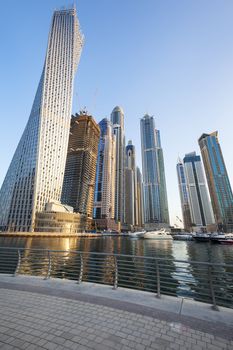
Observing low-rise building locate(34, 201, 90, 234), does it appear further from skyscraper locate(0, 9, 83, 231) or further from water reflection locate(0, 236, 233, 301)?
water reflection locate(0, 236, 233, 301)

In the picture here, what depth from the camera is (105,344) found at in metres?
3.86

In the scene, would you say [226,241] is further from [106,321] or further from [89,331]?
[89,331]

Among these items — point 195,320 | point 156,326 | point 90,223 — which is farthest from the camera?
point 90,223

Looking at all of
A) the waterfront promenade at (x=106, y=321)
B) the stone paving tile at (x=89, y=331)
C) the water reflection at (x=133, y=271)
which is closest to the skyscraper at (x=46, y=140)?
the water reflection at (x=133, y=271)

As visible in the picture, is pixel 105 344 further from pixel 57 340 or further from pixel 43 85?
pixel 43 85

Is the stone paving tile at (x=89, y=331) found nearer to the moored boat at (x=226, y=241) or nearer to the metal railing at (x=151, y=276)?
the metal railing at (x=151, y=276)

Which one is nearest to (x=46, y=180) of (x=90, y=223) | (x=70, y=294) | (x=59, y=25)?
(x=90, y=223)

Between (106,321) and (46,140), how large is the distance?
145807mm

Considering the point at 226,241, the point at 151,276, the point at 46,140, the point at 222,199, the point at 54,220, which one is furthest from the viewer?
the point at 222,199

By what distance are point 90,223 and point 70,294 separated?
19025 centimetres

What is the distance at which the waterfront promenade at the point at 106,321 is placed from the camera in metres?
3.94

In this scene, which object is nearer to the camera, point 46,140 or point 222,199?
point 46,140

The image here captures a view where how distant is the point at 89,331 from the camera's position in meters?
4.40

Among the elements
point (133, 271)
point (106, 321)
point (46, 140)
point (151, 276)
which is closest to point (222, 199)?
point (46, 140)
